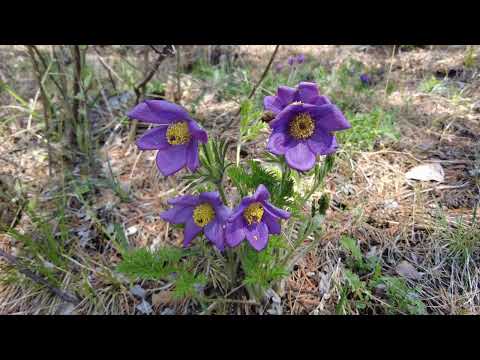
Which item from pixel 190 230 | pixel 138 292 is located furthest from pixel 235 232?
pixel 138 292

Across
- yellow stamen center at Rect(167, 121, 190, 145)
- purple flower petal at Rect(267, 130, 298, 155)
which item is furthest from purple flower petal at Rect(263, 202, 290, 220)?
yellow stamen center at Rect(167, 121, 190, 145)

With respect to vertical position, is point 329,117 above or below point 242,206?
above

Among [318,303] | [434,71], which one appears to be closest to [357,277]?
[318,303]

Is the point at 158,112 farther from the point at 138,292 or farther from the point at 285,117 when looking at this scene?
the point at 138,292

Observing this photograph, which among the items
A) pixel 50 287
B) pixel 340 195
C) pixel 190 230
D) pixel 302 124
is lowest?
pixel 50 287

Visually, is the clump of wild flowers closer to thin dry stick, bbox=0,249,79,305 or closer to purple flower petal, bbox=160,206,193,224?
purple flower petal, bbox=160,206,193,224

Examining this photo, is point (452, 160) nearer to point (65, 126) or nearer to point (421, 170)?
point (421, 170)
